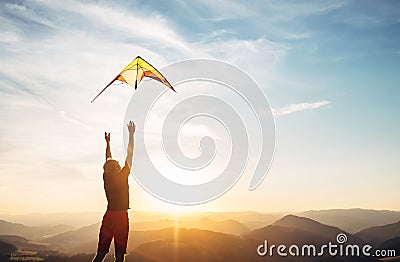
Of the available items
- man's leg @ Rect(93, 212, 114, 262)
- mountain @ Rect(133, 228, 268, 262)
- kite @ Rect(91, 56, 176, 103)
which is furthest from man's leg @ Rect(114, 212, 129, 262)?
mountain @ Rect(133, 228, 268, 262)

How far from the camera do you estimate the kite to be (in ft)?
51.1

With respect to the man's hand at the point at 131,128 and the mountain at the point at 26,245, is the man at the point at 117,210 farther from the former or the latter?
the mountain at the point at 26,245

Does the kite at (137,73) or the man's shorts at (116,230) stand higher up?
the kite at (137,73)

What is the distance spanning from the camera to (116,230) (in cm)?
713

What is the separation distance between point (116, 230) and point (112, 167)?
123 cm

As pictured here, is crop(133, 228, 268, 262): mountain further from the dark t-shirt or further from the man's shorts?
the dark t-shirt

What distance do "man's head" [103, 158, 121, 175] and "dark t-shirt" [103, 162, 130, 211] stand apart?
3.2 inches

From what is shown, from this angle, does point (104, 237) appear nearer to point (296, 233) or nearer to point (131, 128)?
point (131, 128)

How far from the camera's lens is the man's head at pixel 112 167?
23.9 feet

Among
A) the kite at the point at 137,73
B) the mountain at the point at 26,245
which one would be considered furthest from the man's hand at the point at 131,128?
the mountain at the point at 26,245

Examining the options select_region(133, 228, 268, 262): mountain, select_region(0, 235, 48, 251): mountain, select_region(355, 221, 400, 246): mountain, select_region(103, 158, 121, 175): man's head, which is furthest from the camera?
select_region(355, 221, 400, 246): mountain

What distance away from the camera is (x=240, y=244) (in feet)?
229

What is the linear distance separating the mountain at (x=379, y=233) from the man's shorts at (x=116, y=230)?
413 ft

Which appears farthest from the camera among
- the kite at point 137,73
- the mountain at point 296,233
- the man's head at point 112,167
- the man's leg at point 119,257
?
the mountain at point 296,233
